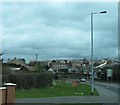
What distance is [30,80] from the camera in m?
43.5

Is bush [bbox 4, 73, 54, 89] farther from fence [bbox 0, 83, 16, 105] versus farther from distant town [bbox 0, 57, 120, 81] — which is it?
fence [bbox 0, 83, 16, 105]

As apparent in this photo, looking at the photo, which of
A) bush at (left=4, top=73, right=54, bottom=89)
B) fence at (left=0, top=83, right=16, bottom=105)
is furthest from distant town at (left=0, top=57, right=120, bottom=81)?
fence at (left=0, top=83, right=16, bottom=105)

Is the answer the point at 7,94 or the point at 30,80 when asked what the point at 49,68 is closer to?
the point at 30,80

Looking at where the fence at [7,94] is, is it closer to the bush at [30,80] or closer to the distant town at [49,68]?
the distant town at [49,68]

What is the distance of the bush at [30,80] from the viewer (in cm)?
3991

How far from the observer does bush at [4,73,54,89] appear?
39.9 m

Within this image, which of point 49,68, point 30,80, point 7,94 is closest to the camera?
point 7,94

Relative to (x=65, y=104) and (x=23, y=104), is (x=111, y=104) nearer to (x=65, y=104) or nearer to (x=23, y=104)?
(x=65, y=104)

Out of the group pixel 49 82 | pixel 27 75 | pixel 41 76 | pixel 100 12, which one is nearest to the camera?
pixel 100 12

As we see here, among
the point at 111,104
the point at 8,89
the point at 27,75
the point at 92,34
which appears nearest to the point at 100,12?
the point at 92,34

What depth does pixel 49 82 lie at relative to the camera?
53125 millimetres

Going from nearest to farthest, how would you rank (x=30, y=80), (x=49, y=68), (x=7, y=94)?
1. (x=7, y=94)
2. (x=30, y=80)
3. (x=49, y=68)

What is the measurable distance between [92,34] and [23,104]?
61.4 feet

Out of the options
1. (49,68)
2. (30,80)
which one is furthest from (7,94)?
(49,68)
